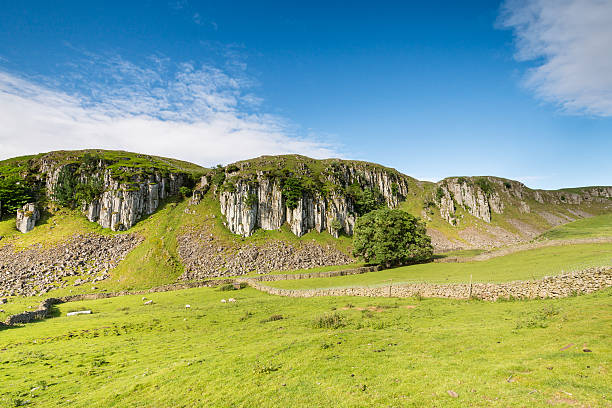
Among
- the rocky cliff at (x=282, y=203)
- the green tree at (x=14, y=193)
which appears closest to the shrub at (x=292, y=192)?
the rocky cliff at (x=282, y=203)

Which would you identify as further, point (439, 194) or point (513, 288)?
point (439, 194)

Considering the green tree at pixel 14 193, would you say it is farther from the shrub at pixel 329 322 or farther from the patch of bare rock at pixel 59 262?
the shrub at pixel 329 322

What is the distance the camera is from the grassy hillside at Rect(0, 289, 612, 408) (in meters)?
11.0

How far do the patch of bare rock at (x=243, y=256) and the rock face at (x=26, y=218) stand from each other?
43.9m

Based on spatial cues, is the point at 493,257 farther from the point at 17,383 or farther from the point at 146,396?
the point at 17,383

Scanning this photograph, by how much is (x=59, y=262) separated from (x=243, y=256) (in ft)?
154

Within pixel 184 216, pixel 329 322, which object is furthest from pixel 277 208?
pixel 329 322

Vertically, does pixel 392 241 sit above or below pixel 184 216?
below

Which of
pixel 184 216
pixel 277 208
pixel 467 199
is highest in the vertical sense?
pixel 467 199

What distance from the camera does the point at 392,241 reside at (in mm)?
71000

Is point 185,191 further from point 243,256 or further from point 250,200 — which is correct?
point 243,256

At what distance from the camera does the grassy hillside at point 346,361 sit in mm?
10992

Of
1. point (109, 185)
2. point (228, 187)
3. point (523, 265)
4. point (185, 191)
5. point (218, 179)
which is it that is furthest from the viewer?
point (218, 179)

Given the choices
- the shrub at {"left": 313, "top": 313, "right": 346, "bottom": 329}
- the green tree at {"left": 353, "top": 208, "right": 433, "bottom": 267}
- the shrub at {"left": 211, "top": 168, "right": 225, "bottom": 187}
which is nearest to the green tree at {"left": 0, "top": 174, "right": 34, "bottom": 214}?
the shrub at {"left": 211, "top": 168, "right": 225, "bottom": 187}
